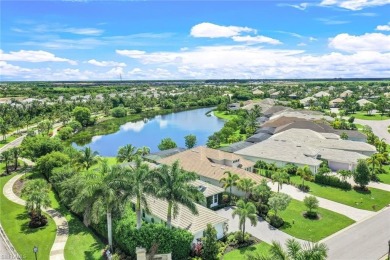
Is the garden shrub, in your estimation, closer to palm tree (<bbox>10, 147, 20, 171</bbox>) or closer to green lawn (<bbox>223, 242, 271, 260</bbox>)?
green lawn (<bbox>223, 242, 271, 260</bbox>)

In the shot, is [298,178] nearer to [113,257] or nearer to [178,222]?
[178,222]

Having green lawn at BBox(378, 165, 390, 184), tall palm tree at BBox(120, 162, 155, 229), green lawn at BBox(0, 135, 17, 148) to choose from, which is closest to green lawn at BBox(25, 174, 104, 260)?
tall palm tree at BBox(120, 162, 155, 229)

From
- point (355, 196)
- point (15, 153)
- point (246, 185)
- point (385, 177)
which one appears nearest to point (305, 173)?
point (355, 196)

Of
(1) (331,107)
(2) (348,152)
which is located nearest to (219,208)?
(2) (348,152)

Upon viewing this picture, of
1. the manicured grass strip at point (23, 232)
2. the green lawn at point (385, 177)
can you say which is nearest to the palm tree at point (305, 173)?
the green lawn at point (385, 177)

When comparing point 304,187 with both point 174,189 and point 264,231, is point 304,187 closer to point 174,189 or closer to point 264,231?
point 264,231

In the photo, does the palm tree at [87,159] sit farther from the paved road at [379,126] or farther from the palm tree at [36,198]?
the paved road at [379,126]

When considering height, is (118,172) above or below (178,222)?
above
